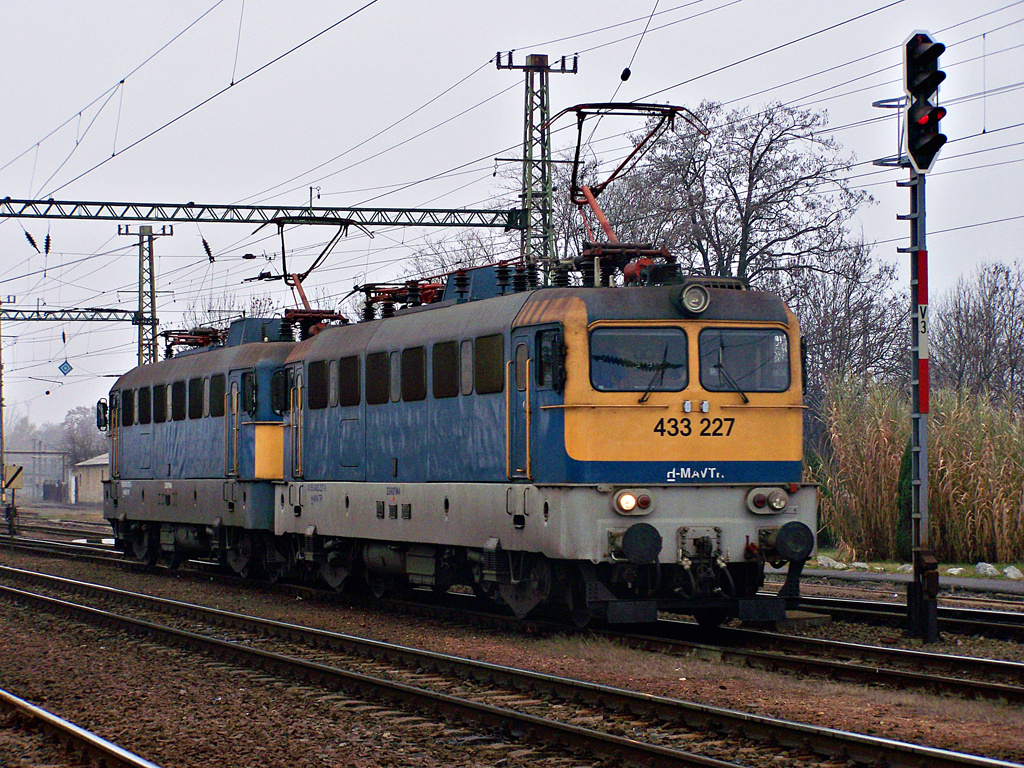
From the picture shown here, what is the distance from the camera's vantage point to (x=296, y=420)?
19.5 metres

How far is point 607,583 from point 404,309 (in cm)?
559

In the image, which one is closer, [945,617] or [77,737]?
[77,737]

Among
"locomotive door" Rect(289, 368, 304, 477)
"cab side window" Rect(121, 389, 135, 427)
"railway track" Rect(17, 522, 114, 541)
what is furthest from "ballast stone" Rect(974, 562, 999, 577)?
"railway track" Rect(17, 522, 114, 541)

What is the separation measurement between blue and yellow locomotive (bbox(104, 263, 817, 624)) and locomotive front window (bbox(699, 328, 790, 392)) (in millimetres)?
17

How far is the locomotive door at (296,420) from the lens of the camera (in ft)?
63.7

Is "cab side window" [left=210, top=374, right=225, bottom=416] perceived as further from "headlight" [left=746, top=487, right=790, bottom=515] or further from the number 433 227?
"headlight" [left=746, top=487, right=790, bottom=515]

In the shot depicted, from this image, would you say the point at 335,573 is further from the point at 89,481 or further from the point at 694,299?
the point at 89,481

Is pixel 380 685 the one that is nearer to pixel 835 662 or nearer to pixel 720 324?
pixel 835 662

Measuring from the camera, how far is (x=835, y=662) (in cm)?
1166

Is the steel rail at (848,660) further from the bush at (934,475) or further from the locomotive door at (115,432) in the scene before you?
the locomotive door at (115,432)

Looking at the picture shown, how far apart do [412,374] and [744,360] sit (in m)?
4.35

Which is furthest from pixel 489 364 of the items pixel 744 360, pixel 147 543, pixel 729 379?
pixel 147 543

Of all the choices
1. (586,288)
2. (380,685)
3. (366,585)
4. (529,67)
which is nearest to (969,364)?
(529,67)

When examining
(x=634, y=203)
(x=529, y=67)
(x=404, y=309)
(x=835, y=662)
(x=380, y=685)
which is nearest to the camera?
(x=380, y=685)
